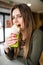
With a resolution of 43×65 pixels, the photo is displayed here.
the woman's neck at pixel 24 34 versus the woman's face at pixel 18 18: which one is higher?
the woman's face at pixel 18 18

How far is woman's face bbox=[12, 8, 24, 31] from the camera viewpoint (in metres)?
0.54

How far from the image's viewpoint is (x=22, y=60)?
544mm

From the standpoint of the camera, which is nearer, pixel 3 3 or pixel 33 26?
pixel 33 26

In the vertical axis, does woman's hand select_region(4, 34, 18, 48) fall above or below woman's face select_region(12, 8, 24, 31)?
below

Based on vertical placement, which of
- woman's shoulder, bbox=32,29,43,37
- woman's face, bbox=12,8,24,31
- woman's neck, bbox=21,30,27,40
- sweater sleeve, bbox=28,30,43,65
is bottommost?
sweater sleeve, bbox=28,30,43,65

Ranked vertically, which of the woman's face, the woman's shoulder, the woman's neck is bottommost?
the woman's neck

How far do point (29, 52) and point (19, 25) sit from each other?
12cm

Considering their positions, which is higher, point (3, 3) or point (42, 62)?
point (3, 3)

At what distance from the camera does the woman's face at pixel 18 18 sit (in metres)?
Result: 0.54

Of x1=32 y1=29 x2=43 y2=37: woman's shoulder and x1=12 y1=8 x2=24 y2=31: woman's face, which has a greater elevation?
x1=12 y1=8 x2=24 y2=31: woman's face

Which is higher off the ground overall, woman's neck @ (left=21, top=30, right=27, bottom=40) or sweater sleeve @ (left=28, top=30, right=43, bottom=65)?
woman's neck @ (left=21, top=30, right=27, bottom=40)

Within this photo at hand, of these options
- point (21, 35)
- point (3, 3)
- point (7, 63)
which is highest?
point (3, 3)

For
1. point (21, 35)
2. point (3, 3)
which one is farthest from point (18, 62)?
point (3, 3)

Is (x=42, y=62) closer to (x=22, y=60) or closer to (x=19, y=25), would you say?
(x=22, y=60)
